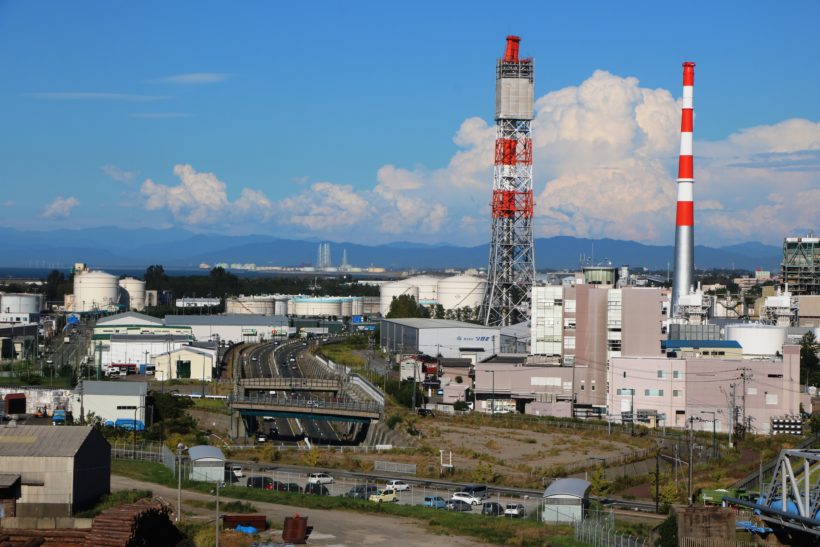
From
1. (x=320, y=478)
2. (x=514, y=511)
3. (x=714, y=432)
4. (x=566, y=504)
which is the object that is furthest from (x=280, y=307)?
(x=566, y=504)

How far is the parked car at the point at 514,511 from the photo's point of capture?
1961 centimetres

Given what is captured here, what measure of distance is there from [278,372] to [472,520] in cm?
2627

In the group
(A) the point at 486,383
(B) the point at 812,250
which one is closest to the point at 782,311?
(B) the point at 812,250

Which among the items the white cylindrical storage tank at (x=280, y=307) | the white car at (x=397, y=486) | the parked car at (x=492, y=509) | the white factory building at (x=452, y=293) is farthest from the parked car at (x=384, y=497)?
the white cylindrical storage tank at (x=280, y=307)

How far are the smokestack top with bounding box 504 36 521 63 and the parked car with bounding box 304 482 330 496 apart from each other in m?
35.6

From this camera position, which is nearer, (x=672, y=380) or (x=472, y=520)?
(x=472, y=520)

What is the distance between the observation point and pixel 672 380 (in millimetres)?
32375

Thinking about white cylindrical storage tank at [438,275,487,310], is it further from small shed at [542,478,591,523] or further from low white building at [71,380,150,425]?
small shed at [542,478,591,523]

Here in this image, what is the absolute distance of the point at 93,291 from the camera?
81.0m

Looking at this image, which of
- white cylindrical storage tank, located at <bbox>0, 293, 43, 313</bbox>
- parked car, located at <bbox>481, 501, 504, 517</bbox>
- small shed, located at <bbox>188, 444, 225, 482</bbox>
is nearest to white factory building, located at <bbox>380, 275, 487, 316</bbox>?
white cylindrical storage tank, located at <bbox>0, 293, 43, 313</bbox>

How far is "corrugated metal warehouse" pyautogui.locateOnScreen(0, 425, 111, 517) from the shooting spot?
17703 mm

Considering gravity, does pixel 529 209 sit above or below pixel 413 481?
above

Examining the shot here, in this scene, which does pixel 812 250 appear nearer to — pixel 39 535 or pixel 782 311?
pixel 782 311

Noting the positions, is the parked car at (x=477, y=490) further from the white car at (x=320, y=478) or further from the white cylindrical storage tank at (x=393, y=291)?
the white cylindrical storage tank at (x=393, y=291)
